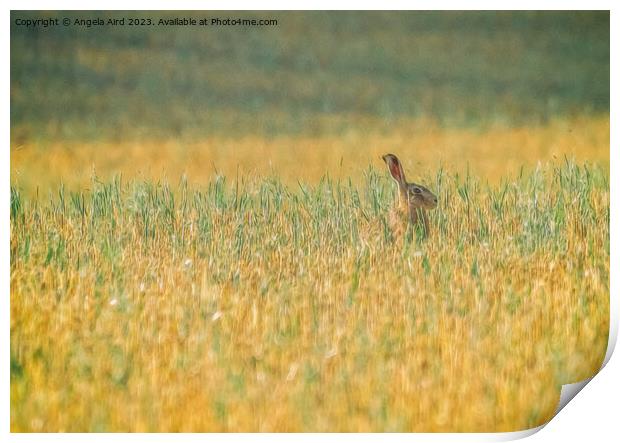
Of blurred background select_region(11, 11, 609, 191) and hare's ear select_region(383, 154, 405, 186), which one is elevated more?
blurred background select_region(11, 11, 609, 191)

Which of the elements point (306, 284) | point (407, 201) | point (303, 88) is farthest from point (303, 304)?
point (303, 88)

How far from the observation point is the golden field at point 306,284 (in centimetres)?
459

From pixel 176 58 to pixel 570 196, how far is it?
53.3 inches

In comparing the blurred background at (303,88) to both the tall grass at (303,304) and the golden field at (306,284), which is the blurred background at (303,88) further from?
the tall grass at (303,304)

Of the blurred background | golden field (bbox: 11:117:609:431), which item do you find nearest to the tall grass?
golden field (bbox: 11:117:609:431)

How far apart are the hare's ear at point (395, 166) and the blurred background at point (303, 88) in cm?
4

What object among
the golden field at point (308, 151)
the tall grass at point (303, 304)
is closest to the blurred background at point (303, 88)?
the golden field at point (308, 151)

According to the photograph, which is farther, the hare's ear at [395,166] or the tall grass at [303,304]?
the hare's ear at [395,166]

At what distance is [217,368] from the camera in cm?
460

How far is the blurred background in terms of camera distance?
4688mm

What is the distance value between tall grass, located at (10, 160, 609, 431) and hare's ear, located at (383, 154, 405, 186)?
0.04 metres

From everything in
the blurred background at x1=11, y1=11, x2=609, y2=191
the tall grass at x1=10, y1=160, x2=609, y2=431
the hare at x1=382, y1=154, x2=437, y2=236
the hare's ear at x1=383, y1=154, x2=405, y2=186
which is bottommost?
the tall grass at x1=10, y1=160, x2=609, y2=431

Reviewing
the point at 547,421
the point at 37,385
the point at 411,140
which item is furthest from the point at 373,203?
the point at 37,385

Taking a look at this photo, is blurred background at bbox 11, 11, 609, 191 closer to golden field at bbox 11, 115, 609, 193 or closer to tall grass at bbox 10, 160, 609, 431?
golden field at bbox 11, 115, 609, 193
